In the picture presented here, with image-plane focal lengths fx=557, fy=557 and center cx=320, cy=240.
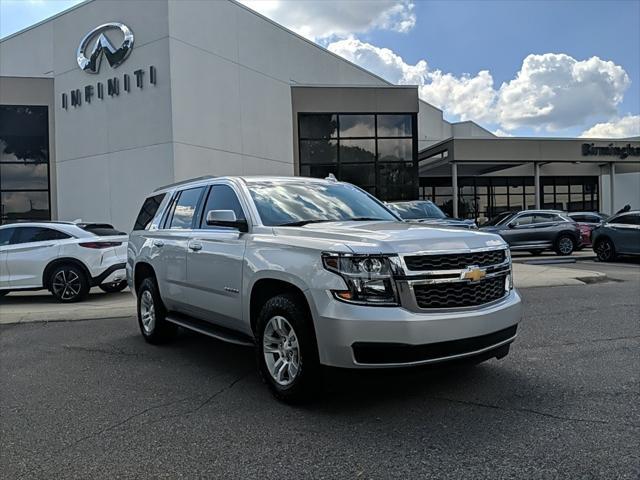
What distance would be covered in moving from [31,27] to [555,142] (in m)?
24.9

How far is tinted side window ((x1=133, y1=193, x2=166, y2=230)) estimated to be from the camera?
7074 millimetres

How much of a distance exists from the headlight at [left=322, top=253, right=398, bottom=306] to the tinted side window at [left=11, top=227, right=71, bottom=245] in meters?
8.47

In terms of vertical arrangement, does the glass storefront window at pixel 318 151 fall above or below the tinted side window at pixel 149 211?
above

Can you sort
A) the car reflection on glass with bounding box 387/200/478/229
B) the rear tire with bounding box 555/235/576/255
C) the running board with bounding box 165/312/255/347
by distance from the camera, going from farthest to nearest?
1. the rear tire with bounding box 555/235/576/255
2. the car reflection on glass with bounding box 387/200/478/229
3. the running board with bounding box 165/312/255/347

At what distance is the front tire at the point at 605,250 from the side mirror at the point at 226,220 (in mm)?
14449

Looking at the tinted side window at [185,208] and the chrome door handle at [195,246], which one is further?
the tinted side window at [185,208]

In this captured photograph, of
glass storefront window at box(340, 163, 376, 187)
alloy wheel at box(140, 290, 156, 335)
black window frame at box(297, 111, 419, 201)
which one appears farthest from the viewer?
black window frame at box(297, 111, 419, 201)

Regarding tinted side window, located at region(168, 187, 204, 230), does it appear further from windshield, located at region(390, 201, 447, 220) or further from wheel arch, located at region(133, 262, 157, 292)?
windshield, located at region(390, 201, 447, 220)

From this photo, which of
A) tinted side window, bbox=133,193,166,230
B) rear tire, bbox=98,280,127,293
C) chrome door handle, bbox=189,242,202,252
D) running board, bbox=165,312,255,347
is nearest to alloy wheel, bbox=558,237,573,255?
rear tire, bbox=98,280,127,293

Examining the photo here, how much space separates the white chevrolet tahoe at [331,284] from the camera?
12.7ft

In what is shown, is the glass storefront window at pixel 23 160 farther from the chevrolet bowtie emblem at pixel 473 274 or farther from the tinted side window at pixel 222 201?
the chevrolet bowtie emblem at pixel 473 274

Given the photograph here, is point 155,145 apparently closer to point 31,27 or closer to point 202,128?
point 202,128

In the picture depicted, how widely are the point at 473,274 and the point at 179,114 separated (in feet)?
53.9

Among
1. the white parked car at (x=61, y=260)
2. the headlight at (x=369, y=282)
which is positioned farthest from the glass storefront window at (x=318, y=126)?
the headlight at (x=369, y=282)
